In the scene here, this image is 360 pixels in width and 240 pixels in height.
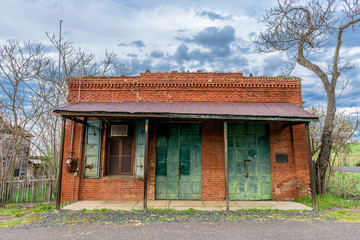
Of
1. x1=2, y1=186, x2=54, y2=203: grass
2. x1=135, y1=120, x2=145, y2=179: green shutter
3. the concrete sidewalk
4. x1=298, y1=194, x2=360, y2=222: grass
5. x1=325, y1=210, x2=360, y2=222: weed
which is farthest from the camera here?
x1=2, y1=186, x2=54, y2=203: grass

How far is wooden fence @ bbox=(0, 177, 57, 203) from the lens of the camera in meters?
7.78

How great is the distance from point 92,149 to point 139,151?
1.82 metres

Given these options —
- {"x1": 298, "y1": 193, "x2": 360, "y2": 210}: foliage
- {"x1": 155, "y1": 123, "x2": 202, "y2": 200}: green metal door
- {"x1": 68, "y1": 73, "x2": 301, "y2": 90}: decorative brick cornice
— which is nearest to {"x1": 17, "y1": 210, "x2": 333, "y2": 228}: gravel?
{"x1": 298, "y1": 193, "x2": 360, "y2": 210}: foliage

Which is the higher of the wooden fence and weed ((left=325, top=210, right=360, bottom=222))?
the wooden fence

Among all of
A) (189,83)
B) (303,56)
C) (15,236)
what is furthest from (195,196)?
(303,56)

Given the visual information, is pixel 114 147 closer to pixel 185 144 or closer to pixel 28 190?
pixel 185 144

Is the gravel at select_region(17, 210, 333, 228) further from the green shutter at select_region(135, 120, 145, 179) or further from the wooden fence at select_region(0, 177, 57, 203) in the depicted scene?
the wooden fence at select_region(0, 177, 57, 203)

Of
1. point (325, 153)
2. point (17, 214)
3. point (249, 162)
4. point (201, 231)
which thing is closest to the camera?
point (201, 231)

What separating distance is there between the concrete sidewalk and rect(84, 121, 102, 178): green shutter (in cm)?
104

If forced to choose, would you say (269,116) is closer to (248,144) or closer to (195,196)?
(248,144)

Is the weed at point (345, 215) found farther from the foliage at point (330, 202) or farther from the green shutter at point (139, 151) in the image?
the green shutter at point (139, 151)

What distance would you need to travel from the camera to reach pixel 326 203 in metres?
7.04

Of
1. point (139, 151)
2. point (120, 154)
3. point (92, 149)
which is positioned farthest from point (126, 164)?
point (92, 149)

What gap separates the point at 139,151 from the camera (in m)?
7.40
